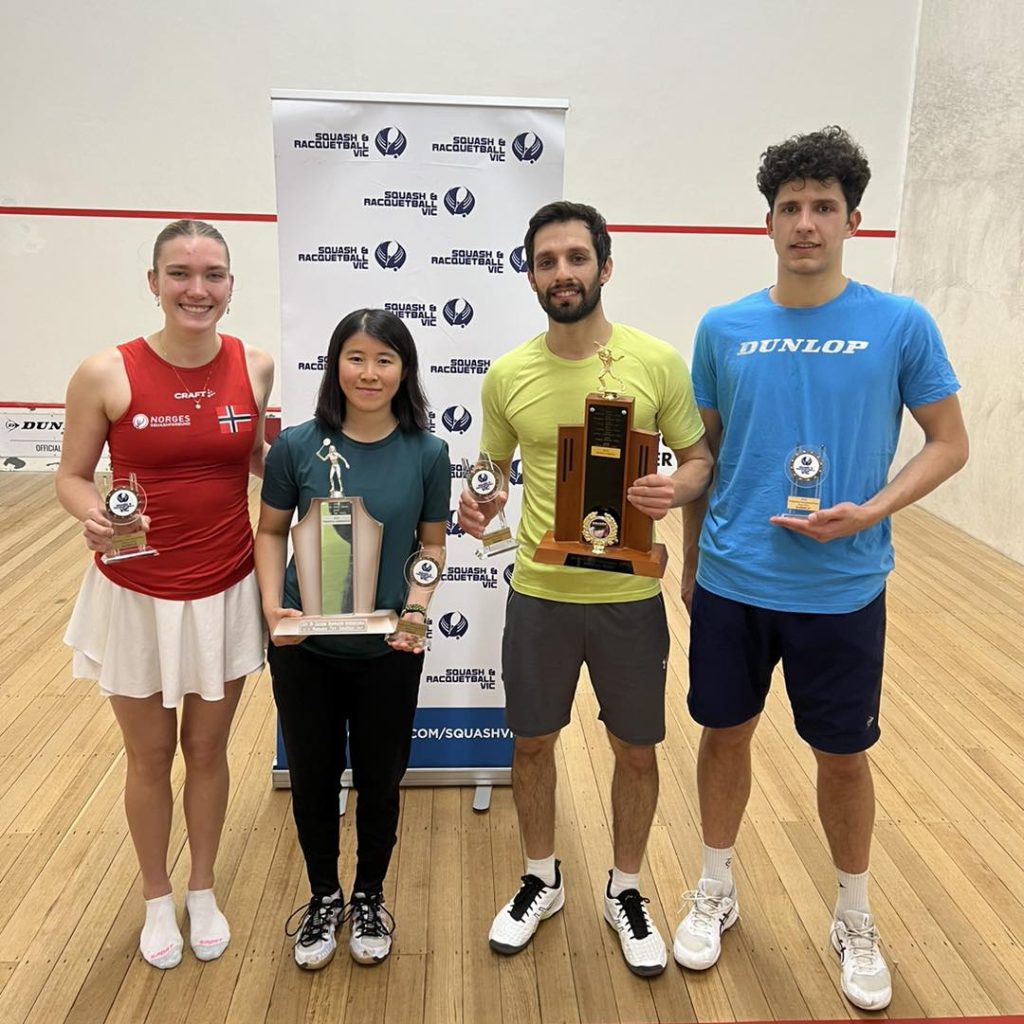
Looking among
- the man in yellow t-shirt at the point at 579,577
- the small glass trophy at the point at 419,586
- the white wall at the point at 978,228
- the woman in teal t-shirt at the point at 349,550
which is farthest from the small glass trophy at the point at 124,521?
the white wall at the point at 978,228

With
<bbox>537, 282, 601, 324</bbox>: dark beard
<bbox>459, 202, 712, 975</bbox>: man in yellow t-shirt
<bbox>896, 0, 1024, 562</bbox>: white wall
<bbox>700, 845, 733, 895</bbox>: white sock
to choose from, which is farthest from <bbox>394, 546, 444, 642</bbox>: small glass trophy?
<bbox>896, 0, 1024, 562</bbox>: white wall

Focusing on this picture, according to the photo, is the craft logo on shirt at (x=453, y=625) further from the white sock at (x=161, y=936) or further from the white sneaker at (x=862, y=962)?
the white sneaker at (x=862, y=962)

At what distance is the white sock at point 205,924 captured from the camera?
6.52 ft

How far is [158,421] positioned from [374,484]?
0.41 meters

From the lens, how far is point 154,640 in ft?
5.82

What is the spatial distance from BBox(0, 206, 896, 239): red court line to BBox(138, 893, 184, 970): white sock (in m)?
4.84

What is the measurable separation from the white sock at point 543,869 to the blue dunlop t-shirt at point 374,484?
690mm

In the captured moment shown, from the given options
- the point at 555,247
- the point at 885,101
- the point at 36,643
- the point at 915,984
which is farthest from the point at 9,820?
the point at 885,101

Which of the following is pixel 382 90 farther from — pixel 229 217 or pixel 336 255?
pixel 336 255

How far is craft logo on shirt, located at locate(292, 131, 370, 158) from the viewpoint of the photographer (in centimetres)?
220

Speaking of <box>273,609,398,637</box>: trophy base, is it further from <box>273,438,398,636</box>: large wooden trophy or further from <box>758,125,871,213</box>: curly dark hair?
<box>758,125,871,213</box>: curly dark hair

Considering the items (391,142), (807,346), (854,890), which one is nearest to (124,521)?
(391,142)

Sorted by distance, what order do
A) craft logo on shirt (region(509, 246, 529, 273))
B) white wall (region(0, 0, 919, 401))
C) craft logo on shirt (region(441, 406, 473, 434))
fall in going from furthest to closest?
white wall (region(0, 0, 919, 401)) < craft logo on shirt (region(441, 406, 473, 434)) < craft logo on shirt (region(509, 246, 529, 273))

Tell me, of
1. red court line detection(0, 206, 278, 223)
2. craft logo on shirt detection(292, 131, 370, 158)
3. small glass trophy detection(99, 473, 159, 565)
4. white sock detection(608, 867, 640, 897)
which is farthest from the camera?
red court line detection(0, 206, 278, 223)
